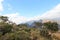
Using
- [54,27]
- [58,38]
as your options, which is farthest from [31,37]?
[54,27]

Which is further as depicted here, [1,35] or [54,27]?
[54,27]

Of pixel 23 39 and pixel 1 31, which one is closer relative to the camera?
pixel 23 39

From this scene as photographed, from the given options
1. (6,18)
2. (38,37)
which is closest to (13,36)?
(38,37)

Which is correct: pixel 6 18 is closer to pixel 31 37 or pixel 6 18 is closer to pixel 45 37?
pixel 45 37

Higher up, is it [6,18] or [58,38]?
[6,18]

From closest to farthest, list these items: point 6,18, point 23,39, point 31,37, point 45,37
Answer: point 23,39, point 31,37, point 45,37, point 6,18

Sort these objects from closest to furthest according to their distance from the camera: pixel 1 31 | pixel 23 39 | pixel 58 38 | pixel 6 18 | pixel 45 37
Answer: pixel 23 39 → pixel 1 31 → pixel 45 37 → pixel 58 38 → pixel 6 18

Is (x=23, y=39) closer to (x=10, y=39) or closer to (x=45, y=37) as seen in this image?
(x=10, y=39)

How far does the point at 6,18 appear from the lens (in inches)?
1729

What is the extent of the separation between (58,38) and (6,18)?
1235cm

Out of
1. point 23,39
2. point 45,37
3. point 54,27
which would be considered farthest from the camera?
point 54,27

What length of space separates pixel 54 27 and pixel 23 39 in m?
28.1

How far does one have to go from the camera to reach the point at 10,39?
93.8 ft

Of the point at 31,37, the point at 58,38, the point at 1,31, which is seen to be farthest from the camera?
the point at 58,38
